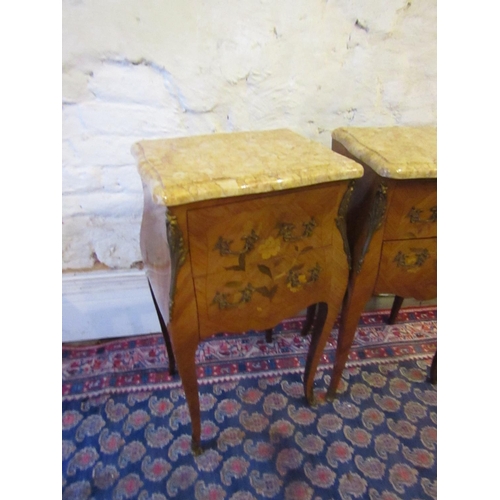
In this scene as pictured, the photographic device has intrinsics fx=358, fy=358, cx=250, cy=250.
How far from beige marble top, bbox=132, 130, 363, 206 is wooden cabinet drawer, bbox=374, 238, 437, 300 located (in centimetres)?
26

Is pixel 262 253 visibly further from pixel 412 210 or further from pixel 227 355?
pixel 227 355

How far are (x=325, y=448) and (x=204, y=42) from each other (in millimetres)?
1204

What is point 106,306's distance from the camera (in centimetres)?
132

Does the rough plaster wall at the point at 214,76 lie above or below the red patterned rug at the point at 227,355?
above

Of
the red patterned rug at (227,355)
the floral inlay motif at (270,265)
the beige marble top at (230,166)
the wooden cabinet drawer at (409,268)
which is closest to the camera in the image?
the beige marble top at (230,166)

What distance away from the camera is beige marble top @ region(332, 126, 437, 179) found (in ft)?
2.49

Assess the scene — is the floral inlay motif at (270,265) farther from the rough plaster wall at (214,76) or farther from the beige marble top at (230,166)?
the rough plaster wall at (214,76)

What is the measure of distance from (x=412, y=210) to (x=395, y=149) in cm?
15

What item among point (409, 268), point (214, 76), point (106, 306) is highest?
point (214, 76)

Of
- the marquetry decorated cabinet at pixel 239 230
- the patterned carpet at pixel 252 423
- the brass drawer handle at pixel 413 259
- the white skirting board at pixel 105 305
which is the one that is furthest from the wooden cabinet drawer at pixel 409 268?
the white skirting board at pixel 105 305

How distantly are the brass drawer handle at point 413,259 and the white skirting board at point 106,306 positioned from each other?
0.86 meters

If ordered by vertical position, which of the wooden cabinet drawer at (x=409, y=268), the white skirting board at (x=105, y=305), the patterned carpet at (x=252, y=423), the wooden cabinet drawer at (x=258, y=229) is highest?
the wooden cabinet drawer at (x=258, y=229)

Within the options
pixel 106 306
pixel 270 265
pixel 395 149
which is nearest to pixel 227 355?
pixel 106 306

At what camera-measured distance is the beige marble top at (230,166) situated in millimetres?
632
